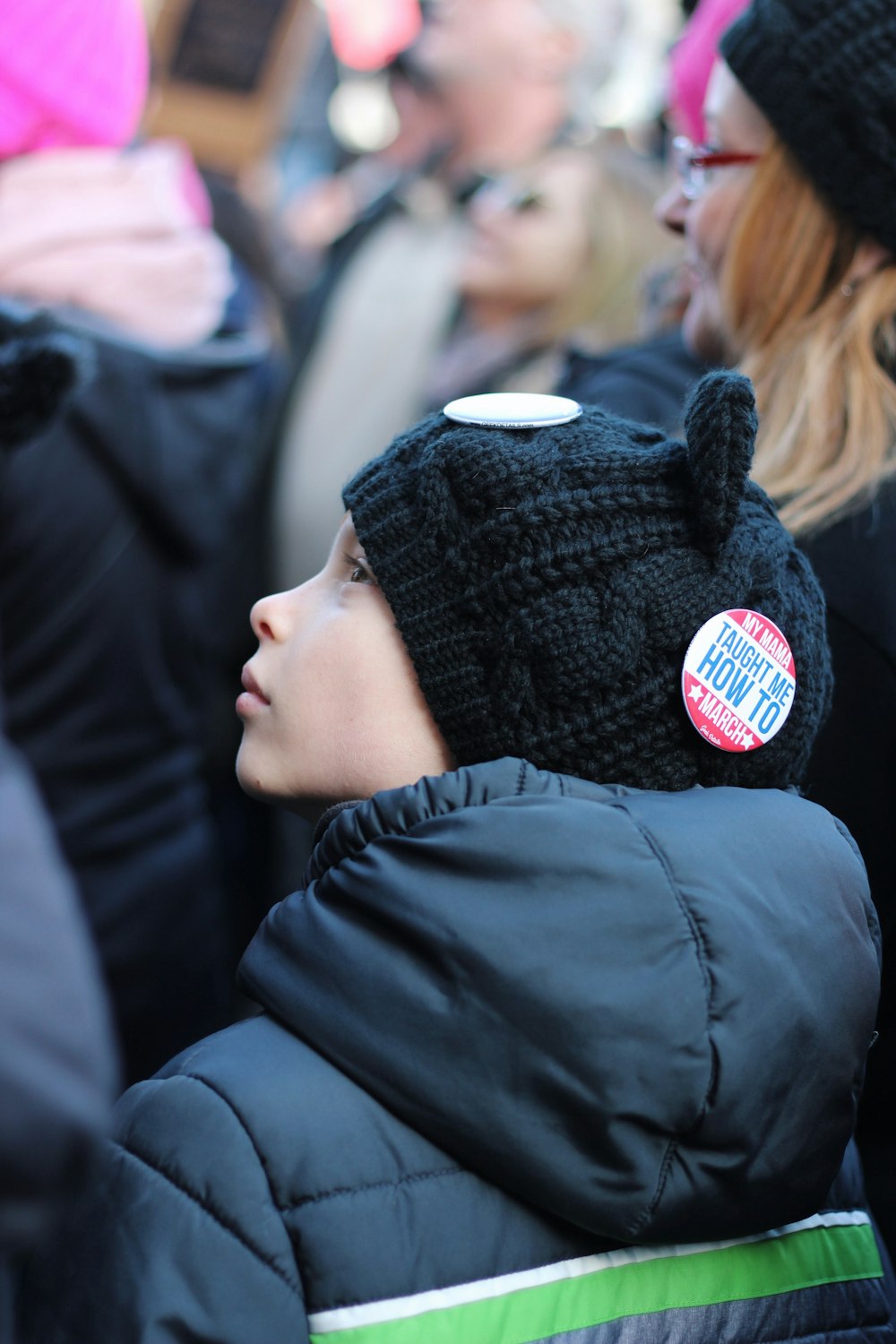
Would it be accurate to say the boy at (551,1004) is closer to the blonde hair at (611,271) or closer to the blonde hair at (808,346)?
the blonde hair at (808,346)

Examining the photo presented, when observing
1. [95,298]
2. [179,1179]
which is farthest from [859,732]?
[95,298]

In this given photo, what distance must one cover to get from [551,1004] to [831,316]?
114cm

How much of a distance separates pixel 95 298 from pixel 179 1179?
2004 mm

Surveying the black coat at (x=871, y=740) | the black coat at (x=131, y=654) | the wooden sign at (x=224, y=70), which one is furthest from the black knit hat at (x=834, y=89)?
the wooden sign at (x=224, y=70)

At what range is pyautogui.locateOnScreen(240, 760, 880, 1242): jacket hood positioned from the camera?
106 centimetres

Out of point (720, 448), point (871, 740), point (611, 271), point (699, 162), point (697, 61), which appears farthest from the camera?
point (611, 271)

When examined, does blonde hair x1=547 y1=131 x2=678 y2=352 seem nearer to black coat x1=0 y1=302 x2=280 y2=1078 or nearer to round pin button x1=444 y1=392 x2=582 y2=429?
black coat x1=0 y1=302 x2=280 y2=1078

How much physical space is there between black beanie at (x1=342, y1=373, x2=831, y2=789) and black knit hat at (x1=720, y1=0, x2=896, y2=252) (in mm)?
647

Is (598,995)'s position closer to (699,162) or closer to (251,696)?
(251,696)

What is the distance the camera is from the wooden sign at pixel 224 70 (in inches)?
179

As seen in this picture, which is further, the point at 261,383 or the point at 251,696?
the point at 261,383

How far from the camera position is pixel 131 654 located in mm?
2385

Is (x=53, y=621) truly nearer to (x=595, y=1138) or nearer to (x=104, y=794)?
(x=104, y=794)

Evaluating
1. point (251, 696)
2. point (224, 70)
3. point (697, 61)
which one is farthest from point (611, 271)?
point (224, 70)
